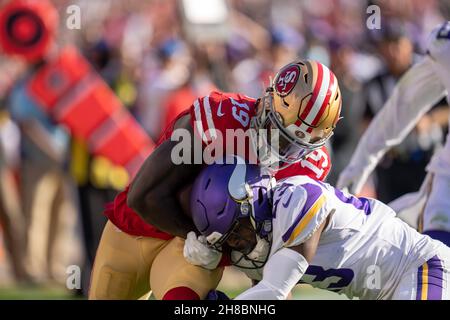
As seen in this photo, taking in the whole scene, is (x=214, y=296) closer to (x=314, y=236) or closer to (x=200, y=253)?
(x=200, y=253)

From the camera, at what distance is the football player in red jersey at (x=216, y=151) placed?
4.45m

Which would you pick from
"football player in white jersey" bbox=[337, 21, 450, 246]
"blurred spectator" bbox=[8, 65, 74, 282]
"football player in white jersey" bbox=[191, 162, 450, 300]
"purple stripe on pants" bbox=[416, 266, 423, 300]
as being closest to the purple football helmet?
"football player in white jersey" bbox=[191, 162, 450, 300]

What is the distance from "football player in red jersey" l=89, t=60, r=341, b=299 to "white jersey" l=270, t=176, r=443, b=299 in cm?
28

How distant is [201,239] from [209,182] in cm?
28

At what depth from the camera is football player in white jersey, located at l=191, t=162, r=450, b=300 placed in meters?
4.05

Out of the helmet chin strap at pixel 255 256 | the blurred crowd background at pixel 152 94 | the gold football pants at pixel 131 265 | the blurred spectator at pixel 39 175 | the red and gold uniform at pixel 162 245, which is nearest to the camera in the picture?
the helmet chin strap at pixel 255 256

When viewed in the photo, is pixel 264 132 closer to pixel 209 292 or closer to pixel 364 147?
pixel 209 292

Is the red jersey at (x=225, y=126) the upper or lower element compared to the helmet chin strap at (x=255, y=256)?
upper

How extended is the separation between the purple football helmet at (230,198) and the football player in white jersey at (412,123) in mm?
1235

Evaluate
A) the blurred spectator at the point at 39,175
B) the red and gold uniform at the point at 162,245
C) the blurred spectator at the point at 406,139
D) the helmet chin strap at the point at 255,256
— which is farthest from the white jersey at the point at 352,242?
the blurred spectator at the point at 39,175

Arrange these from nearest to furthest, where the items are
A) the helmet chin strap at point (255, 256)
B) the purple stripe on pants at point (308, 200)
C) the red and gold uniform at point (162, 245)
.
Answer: the purple stripe on pants at point (308, 200) < the helmet chin strap at point (255, 256) < the red and gold uniform at point (162, 245)

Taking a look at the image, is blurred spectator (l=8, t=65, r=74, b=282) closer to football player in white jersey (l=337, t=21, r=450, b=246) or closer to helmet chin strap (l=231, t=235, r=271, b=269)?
football player in white jersey (l=337, t=21, r=450, b=246)

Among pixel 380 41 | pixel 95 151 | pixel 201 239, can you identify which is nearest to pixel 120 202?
pixel 201 239

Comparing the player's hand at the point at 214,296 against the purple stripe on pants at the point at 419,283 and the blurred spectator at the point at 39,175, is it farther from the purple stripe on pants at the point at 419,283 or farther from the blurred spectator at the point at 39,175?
the blurred spectator at the point at 39,175
